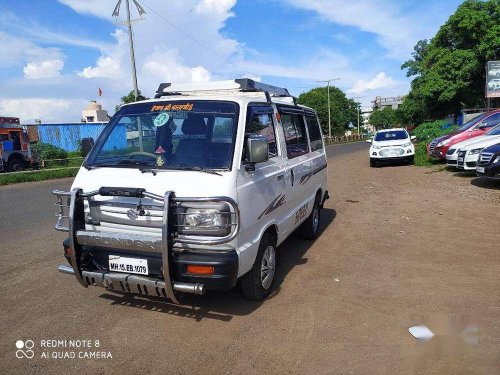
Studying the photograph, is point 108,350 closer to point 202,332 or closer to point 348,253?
point 202,332

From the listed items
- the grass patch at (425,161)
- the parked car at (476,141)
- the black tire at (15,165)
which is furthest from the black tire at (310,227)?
the black tire at (15,165)

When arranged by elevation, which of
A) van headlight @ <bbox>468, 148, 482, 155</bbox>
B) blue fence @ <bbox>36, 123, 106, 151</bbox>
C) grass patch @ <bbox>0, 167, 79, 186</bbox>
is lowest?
grass patch @ <bbox>0, 167, 79, 186</bbox>

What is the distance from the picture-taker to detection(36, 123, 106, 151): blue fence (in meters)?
28.2

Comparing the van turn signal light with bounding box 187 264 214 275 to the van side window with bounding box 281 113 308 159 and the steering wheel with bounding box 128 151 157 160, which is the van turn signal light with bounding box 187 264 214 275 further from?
the van side window with bounding box 281 113 308 159

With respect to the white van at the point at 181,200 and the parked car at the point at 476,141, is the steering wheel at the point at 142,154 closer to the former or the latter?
the white van at the point at 181,200

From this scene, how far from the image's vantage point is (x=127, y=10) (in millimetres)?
19328

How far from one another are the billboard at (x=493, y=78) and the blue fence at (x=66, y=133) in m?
24.7

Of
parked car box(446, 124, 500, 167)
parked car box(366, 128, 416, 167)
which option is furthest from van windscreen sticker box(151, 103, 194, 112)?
parked car box(366, 128, 416, 167)

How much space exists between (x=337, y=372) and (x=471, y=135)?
43.1 feet

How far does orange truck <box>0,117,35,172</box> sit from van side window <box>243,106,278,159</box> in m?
22.4

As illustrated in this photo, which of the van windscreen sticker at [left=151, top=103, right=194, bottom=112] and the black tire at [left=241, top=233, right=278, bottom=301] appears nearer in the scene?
the black tire at [left=241, top=233, right=278, bottom=301]

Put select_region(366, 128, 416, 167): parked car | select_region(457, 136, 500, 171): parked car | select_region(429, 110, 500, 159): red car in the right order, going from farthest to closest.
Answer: select_region(366, 128, 416, 167): parked car, select_region(429, 110, 500, 159): red car, select_region(457, 136, 500, 171): parked car

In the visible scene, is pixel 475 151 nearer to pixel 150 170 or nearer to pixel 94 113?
pixel 150 170

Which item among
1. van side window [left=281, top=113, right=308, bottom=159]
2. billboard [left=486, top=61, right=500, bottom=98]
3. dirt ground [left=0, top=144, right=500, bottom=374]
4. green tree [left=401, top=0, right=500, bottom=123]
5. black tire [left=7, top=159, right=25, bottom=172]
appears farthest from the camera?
green tree [left=401, top=0, right=500, bottom=123]
